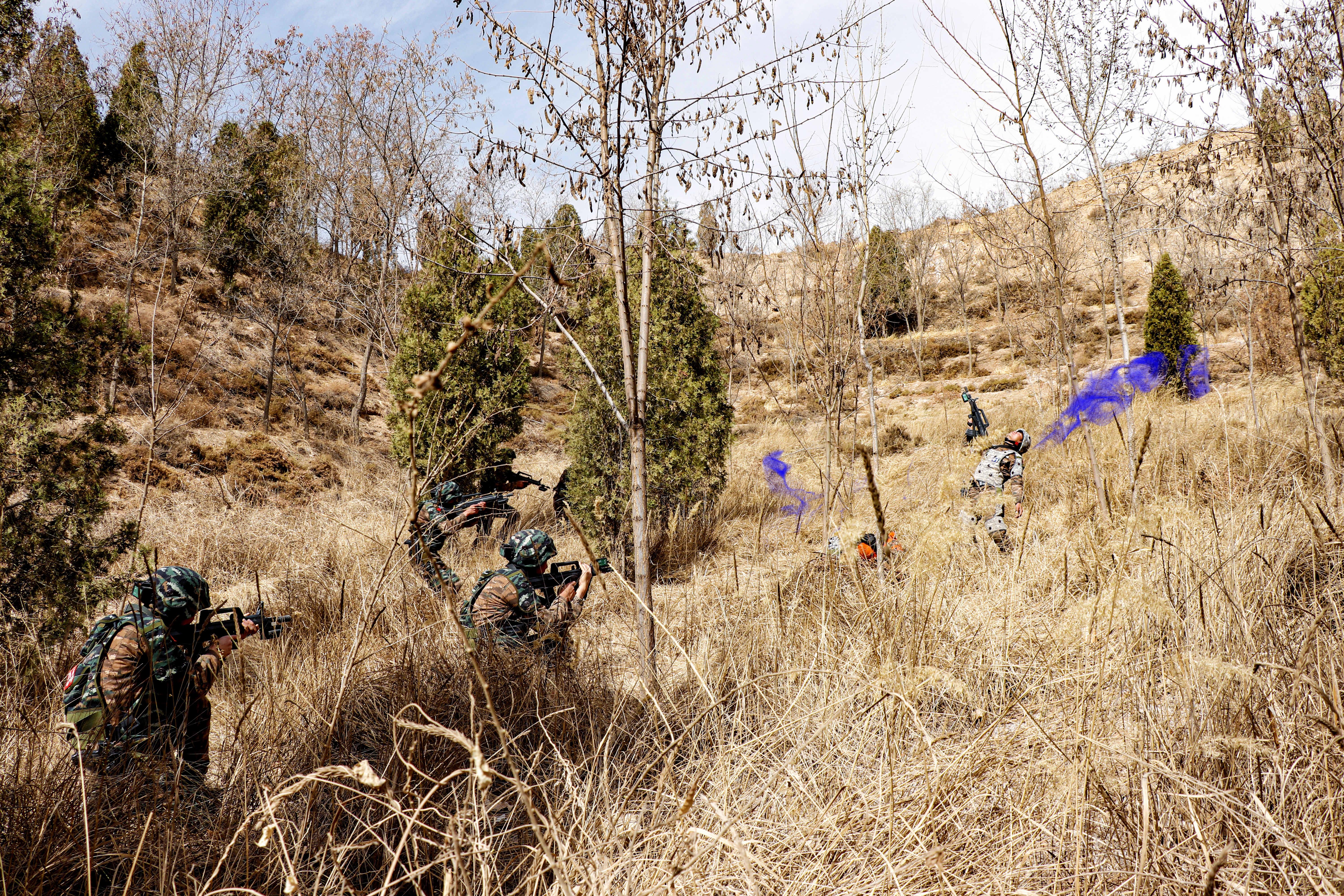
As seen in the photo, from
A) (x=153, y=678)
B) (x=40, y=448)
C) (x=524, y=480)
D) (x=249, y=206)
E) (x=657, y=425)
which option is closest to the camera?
(x=153, y=678)

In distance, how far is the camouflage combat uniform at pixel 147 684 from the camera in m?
2.19

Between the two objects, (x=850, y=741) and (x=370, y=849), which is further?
(x=850, y=741)

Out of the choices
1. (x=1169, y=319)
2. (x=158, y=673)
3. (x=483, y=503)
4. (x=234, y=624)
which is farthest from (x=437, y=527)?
(x=1169, y=319)

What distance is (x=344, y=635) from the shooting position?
11.0 ft

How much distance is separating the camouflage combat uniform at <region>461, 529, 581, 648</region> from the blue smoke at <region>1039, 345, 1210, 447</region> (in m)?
7.81

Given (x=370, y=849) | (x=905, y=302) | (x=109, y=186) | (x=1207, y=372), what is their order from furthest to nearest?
(x=905, y=302) < (x=109, y=186) < (x=1207, y=372) < (x=370, y=849)

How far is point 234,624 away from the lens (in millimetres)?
2932

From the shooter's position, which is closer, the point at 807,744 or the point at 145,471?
the point at 807,744

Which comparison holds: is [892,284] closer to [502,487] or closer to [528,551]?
[502,487]

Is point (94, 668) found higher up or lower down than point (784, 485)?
higher up

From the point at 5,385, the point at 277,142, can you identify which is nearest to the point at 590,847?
the point at 5,385

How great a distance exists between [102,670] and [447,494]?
2.71m

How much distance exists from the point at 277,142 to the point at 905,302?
23.9 m

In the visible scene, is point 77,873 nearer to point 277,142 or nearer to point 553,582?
point 553,582
